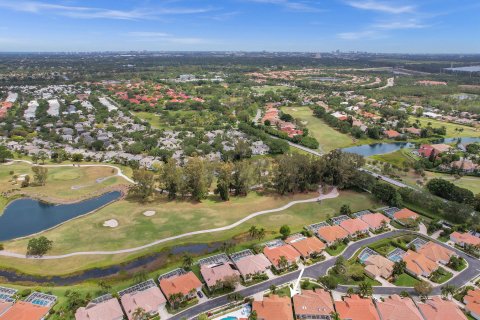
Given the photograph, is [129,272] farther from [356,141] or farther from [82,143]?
[356,141]

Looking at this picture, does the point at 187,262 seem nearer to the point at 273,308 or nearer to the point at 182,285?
the point at 182,285

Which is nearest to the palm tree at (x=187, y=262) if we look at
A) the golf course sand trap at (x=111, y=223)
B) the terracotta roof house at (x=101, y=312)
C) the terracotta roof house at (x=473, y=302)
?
the terracotta roof house at (x=101, y=312)

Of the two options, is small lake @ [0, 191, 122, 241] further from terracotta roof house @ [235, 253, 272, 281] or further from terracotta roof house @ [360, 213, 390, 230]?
terracotta roof house @ [360, 213, 390, 230]

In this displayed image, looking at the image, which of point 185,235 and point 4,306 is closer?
point 4,306

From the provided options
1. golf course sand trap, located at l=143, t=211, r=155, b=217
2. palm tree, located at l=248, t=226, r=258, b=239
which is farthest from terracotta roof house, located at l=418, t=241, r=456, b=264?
golf course sand trap, located at l=143, t=211, r=155, b=217

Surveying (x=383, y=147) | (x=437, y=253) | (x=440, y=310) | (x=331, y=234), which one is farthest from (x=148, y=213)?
(x=383, y=147)

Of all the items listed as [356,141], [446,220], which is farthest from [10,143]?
[446,220]
